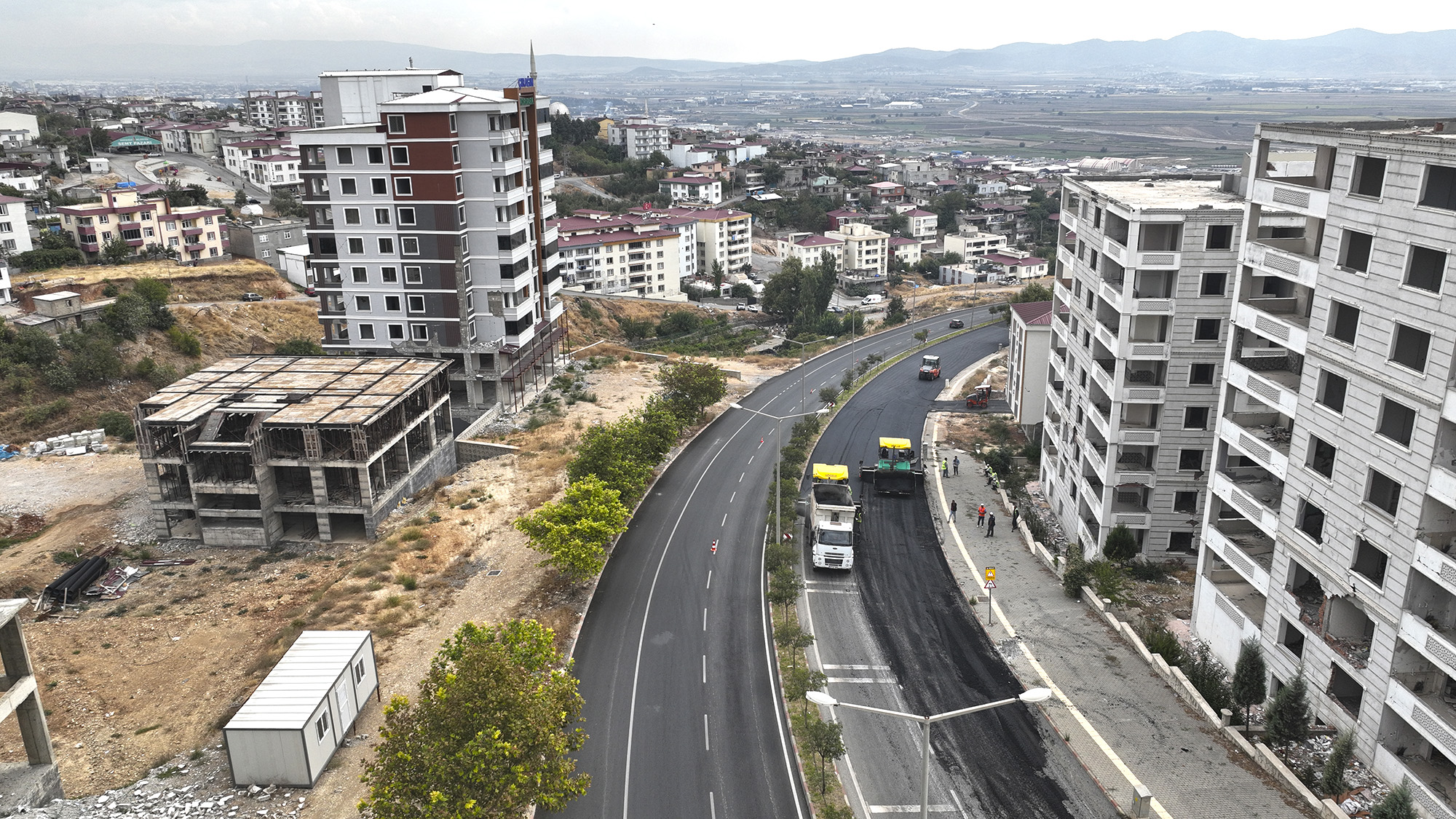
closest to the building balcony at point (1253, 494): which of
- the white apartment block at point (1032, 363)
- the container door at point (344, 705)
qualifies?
the white apartment block at point (1032, 363)

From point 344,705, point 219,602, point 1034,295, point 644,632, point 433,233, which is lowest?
point 644,632

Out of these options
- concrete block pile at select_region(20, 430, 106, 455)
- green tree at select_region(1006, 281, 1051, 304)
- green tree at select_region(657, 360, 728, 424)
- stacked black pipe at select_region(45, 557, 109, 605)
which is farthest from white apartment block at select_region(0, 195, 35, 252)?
green tree at select_region(1006, 281, 1051, 304)

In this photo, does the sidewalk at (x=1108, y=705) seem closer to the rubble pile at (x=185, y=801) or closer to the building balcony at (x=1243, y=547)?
the building balcony at (x=1243, y=547)

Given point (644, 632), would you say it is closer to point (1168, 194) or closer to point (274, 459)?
point (274, 459)

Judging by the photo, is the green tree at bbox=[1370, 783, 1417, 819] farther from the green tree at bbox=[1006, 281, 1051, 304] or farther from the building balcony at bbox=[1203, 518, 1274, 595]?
the green tree at bbox=[1006, 281, 1051, 304]

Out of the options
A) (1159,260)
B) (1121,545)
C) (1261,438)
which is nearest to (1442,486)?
(1261,438)
